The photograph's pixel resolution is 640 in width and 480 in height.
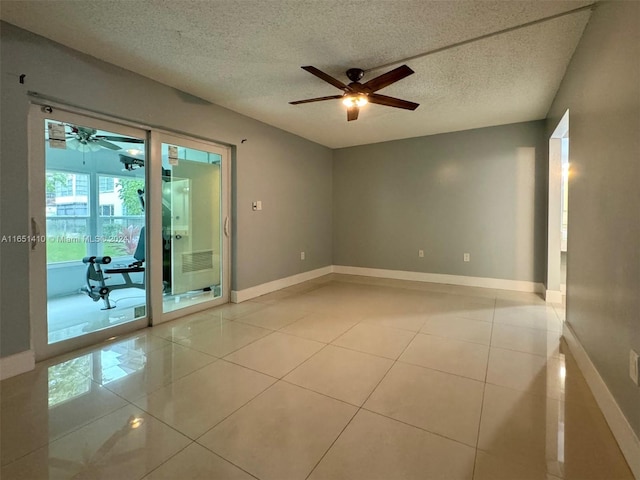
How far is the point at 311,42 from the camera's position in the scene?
227 cm

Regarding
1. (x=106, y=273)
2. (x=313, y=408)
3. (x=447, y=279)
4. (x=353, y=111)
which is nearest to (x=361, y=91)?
(x=353, y=111)

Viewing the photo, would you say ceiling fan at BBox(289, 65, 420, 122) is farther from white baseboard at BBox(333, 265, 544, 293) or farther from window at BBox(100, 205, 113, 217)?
white baseboard at BBox(333, 265, 544, 293)

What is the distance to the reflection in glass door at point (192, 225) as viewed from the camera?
330cm

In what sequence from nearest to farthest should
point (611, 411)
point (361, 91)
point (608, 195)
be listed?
1. point (611, 411)
2. point (608, 195)
3. point (361, 91)

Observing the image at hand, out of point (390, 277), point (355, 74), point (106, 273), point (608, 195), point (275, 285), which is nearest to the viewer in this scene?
point (608, 195)

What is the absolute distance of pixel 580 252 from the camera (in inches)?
89.0

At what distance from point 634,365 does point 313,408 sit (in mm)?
1561

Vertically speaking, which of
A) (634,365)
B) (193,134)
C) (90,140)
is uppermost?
(193,134)

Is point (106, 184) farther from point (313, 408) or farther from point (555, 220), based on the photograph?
point (555, 220)

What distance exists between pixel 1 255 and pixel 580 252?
4211 mm

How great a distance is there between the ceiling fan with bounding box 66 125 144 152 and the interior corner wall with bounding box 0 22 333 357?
27 cm

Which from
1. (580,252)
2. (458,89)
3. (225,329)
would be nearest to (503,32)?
(458,89)

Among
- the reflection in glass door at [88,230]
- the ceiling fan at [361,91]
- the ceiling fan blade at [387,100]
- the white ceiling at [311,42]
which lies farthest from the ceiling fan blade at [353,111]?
the reflection in glass door at [88,230]

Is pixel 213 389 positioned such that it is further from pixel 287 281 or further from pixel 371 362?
pixel 287 281
